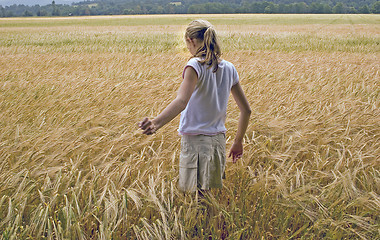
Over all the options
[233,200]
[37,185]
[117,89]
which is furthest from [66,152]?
[117,89]

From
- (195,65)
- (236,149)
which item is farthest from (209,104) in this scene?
(236,149)

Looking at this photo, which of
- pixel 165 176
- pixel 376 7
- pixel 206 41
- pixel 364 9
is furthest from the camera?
pixel 364 9

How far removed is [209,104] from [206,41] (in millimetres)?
292

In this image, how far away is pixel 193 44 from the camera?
65.1 inches

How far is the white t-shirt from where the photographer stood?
1.68 m

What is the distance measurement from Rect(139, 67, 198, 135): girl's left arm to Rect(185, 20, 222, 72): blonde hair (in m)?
0.08

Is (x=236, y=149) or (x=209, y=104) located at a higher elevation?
(x=209, y=104)

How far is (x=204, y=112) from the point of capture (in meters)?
1.71

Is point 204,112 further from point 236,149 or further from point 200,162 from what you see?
point 236,149

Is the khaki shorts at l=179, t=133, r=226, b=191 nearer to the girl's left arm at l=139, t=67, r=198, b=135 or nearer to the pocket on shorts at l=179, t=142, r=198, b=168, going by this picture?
the pocket on shorts at l=179, t=142, r=198, b=168

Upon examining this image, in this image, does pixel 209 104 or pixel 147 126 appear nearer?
pixel 147 126

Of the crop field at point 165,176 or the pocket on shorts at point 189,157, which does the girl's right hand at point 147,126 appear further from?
the crop field at point 165,176

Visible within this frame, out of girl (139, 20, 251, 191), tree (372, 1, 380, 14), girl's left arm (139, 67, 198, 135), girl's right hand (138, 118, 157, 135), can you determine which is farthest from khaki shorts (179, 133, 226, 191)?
tree (372, 1, 380, 14)

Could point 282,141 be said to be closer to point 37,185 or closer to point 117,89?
point 37,185
